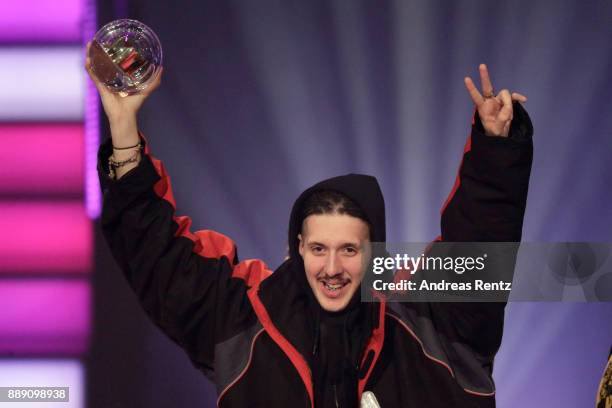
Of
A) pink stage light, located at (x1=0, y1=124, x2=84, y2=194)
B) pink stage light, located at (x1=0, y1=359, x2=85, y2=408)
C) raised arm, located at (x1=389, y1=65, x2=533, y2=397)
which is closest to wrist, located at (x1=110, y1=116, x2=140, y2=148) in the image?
raised arm, located at (x1=389, y1=65, x2=533, y2=397)

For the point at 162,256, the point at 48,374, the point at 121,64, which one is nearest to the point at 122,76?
the point at 121,64

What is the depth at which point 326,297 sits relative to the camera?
7.22 ft

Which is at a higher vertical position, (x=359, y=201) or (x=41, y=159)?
(x=41, y=159)

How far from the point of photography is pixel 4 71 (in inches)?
124

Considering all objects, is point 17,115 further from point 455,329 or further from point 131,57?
point 455,329

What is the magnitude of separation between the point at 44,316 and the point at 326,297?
1.32 meters

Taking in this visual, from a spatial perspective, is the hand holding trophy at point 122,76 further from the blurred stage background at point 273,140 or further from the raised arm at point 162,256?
the blurred stage background at point 273,140

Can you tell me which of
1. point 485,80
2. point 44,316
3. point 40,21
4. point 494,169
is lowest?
point 44,316

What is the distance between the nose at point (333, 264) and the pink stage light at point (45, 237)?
120 centimetres

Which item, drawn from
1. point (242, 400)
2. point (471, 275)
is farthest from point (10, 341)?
point (471, 275)

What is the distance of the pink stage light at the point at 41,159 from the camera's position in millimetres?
3092

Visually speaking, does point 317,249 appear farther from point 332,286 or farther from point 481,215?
point 481,215

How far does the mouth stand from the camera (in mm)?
2199

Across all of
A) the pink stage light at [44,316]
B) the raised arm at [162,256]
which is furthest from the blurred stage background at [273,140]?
the raised arm at [162,256]
